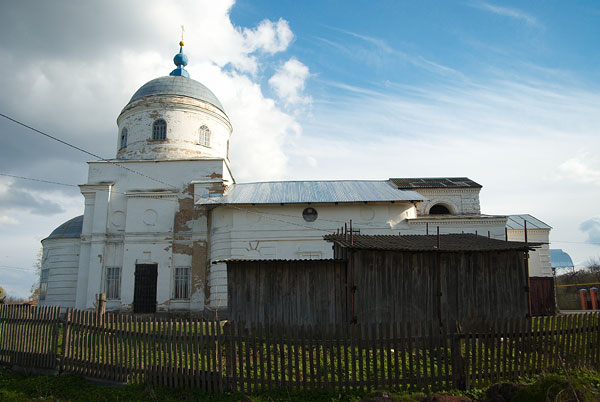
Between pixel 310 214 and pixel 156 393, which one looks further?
pixel 310 214

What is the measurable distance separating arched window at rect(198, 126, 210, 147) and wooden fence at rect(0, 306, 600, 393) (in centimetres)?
1677

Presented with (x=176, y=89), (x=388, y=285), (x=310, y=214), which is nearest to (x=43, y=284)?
(x=176, y=89)

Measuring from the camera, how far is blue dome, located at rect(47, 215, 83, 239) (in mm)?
22531

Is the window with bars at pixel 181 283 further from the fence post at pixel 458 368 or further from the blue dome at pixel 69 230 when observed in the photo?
the fence post at pixel 458 368

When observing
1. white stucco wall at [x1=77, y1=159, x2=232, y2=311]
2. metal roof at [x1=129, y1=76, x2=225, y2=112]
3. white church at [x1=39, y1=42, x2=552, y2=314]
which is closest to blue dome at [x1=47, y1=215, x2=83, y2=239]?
white church at [x1=39, y1=42, x2=552, y2=314]

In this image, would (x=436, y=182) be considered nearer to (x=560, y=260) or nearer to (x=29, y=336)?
(x=29, y=336)

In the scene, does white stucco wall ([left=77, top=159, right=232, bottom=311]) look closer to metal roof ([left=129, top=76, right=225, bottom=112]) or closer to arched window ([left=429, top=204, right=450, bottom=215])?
metal roof ([left=129, top=76, right=225, bottom=112])

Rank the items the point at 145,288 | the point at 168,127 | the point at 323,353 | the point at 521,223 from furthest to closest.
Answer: the point at 521,223, the point at 168,127, the point at 145,288, the point at 323,353

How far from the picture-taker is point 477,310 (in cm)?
1149

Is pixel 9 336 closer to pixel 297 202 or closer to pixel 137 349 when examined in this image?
pixel 137 349

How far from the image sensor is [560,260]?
165 ft

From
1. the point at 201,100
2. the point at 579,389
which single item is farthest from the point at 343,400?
the point at 201,100

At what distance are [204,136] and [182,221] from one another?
18.9 ft

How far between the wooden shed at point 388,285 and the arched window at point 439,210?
45.4 ft
